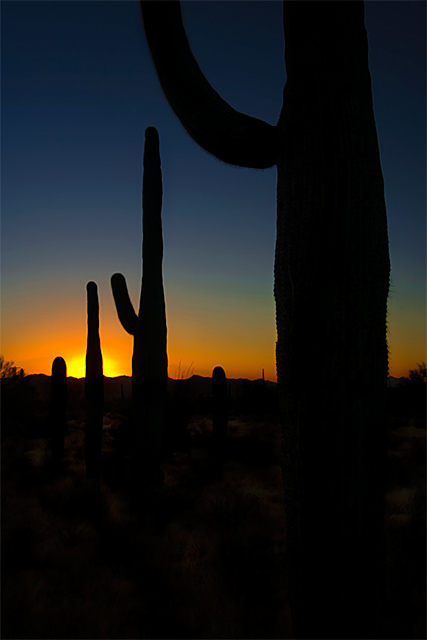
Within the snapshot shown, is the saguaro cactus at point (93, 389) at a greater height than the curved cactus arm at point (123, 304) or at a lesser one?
lesser

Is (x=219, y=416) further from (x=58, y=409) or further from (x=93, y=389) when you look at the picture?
(x=58, y=409)

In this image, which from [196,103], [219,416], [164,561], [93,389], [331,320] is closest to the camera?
[331,320]

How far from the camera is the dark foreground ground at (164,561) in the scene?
396cm

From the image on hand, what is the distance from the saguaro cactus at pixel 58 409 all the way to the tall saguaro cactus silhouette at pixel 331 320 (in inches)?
402

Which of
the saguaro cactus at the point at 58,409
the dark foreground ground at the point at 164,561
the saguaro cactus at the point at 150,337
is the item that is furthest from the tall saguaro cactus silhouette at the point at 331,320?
the saguaro cactus at the point at 58,409

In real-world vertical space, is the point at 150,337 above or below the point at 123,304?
below

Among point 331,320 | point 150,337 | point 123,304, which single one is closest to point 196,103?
point 331,320

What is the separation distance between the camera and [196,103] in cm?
250

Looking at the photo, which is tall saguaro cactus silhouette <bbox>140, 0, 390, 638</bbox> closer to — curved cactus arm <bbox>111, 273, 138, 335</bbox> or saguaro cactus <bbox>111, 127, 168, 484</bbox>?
saguaro cactus <bbox>111, 127, 168, 484</bbox>

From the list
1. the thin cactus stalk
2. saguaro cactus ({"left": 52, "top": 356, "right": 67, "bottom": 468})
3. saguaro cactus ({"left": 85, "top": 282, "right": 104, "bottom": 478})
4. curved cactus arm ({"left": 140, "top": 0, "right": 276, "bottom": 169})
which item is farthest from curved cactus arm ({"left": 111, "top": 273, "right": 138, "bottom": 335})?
curved cactus arm ({"left": 140, "top": 0, "right": 276, "bottom": 169})

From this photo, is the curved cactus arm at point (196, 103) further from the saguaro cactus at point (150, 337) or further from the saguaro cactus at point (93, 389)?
the saguaro cactus at point (93, 389)

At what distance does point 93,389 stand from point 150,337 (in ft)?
11.5

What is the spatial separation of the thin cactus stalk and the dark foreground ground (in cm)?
82

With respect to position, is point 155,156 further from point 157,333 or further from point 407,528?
point 407,528
